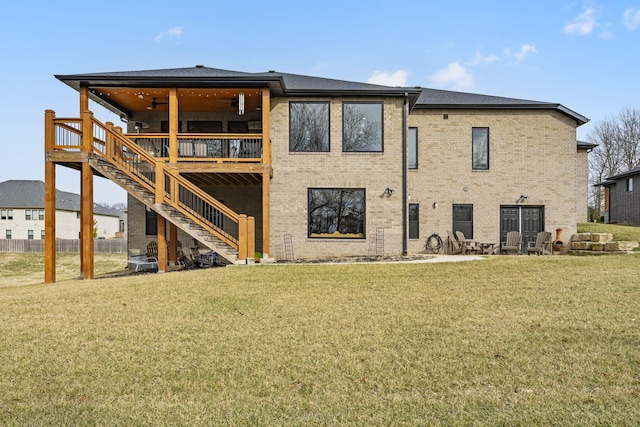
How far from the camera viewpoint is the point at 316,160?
16219 millimetres

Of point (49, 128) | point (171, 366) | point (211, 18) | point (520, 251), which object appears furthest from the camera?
point (520, 251)

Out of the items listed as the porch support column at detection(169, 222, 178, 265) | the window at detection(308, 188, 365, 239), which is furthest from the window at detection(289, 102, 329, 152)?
the porch support column at detection(169, 222, 178, 265)

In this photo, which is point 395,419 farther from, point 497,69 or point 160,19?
point 497,69

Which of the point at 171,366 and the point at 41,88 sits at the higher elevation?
the point at 41,88

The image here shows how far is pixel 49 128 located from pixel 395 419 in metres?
13.6

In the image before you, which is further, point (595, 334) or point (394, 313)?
point (394, 313)

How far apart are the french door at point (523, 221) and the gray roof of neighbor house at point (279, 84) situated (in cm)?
400

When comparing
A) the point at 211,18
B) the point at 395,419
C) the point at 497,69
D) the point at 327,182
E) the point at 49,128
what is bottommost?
the point at 395,419

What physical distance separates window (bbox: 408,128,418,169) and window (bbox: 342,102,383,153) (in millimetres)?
3287

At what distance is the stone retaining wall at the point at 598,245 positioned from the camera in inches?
606

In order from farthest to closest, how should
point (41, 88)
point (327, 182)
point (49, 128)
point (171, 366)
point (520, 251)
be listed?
1. point (520, 251)
2. point (327, 182)
3. point (41, 88)
4. point (49, 128)
5. point (171, 366)

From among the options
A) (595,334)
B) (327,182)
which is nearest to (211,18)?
(327,182)

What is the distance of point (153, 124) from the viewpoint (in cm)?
1855

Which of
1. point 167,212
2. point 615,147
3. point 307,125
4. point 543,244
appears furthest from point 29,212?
point 615,147
